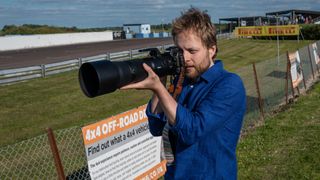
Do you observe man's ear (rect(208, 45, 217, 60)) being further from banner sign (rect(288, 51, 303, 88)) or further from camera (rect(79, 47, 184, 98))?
banner sign (rect(288, 51, 303, 88))

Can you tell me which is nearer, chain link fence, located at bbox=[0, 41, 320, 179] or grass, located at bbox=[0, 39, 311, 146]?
chain link fence, located at bbox=[0, 41, 320, 179]

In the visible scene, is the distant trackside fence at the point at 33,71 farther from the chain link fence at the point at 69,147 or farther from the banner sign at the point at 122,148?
the banner sign at the point at 122,148

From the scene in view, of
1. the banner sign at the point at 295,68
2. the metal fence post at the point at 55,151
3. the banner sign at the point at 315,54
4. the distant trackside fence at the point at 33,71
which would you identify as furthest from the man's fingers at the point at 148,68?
the banner sign at the point at 315,54

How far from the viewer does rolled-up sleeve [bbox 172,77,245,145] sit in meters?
1.99

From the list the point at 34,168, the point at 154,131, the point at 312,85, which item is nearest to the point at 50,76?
the point at 312,85

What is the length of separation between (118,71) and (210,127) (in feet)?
1.78

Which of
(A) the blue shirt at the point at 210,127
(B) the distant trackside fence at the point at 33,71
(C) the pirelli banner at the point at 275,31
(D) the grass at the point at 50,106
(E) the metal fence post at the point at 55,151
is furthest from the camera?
(C) the pirelli banner at the point at 275,31

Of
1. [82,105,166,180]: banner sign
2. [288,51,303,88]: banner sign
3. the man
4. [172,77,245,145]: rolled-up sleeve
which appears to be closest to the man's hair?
the man

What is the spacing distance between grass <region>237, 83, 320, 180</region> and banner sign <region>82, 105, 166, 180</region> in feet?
5.06

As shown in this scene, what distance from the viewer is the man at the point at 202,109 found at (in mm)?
2018

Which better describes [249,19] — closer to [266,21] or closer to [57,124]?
[266,21]

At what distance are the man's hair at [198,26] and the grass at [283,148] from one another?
4590 millimetres

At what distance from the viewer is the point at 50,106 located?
13.7 m

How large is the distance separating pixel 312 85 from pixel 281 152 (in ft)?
28.2
